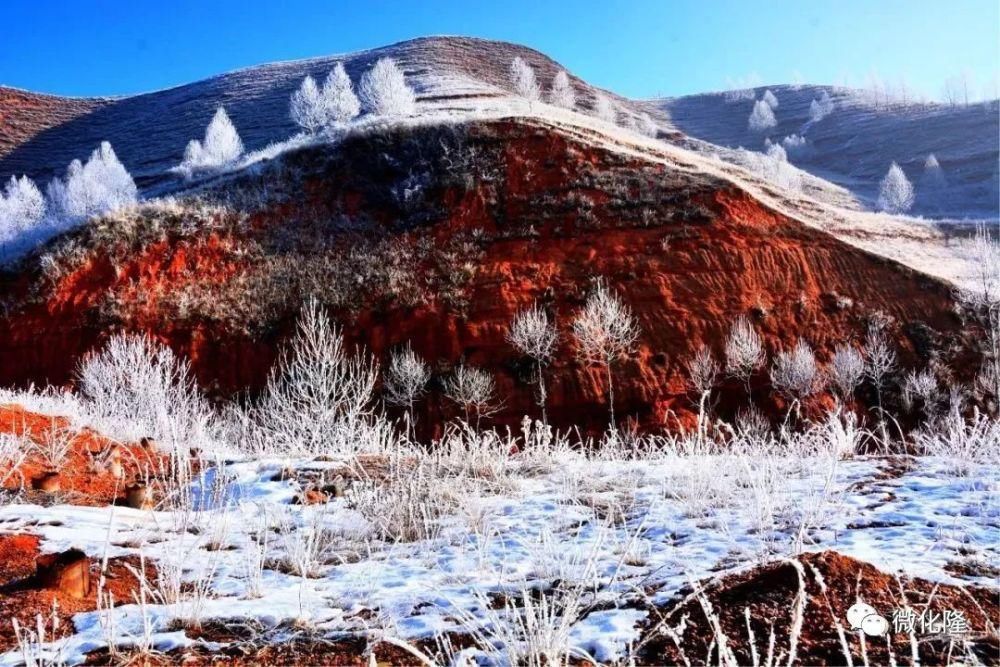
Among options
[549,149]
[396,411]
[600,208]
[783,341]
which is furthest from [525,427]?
[549,149]

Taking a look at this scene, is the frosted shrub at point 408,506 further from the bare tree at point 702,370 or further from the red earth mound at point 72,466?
the bare tree at point 702,370

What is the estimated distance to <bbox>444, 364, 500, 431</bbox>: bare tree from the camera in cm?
2224

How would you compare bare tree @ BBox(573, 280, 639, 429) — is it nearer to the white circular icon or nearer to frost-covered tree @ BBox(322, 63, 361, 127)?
the white circular icon

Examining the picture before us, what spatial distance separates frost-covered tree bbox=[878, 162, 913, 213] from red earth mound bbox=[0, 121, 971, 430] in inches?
1400

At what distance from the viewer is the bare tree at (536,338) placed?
22.8 m

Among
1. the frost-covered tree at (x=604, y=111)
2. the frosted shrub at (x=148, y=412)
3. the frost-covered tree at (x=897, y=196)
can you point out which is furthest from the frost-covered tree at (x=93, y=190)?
the frost-covered tree at (x=897, y=196)

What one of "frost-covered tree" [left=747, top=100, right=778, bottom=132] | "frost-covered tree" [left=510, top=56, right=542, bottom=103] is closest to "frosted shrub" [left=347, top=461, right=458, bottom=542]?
"frost-covered tree" [left=510, top=56, right=542, bottom=103]

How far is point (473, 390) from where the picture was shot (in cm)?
2225

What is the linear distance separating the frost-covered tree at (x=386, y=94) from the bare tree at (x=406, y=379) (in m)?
30.1

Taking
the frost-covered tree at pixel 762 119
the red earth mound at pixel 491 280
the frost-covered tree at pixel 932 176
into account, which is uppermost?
the frost-covered tree at pixel 762 119

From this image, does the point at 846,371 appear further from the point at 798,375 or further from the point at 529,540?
the point at 529,540

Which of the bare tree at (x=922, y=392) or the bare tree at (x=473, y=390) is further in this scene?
the bare tree at (x=922, y=392)

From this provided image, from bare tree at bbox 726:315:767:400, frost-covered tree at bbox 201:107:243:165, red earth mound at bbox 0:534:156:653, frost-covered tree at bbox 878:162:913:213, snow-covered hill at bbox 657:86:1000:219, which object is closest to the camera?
red earth mound at bbox 0:534:156:653

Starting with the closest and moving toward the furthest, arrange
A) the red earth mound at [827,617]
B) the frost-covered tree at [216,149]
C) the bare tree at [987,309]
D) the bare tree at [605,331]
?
1. the red earth mound at [827,617]
2. the bare tree at [605,331]
3. the bare tree at [987,309]
4. the frost-covered tree at [216,149]
